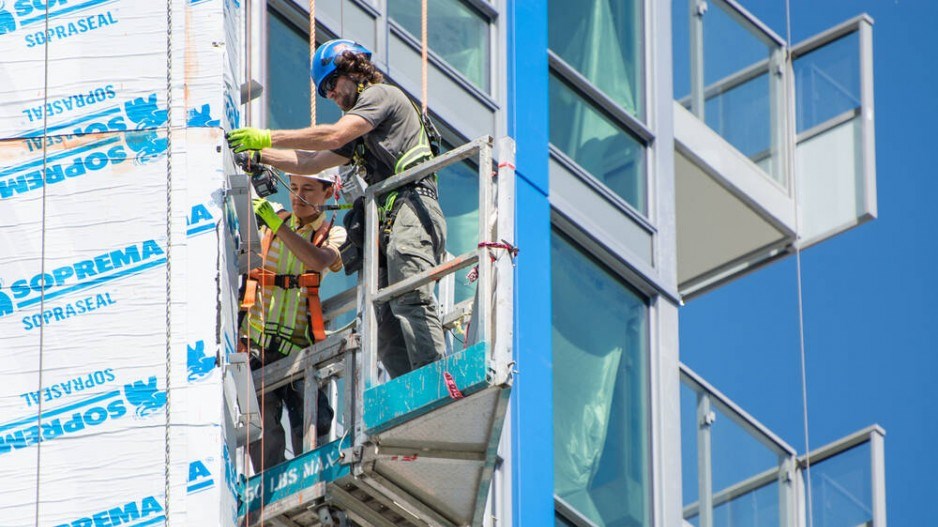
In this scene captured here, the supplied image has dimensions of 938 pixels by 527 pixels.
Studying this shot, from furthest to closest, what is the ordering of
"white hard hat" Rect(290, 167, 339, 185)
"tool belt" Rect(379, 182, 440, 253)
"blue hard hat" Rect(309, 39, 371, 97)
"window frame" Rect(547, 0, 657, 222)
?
"window frame" Rect(547, 0, 657, 222)
"white hard hat" Rect(290, 167, 339, 185)
"blue hard hat" Rect(309, 39, 371, 97)
"tool belt" Rect(379, 182, 440, 253)

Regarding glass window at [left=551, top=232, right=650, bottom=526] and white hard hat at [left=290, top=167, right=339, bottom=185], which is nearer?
white hard hat at [left=290, top=167, right=339, bottom=185]

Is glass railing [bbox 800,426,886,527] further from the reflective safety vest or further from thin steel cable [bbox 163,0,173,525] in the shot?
thin steel cable [bbox 163,0,173,525]

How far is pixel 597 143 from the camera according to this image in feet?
71.7

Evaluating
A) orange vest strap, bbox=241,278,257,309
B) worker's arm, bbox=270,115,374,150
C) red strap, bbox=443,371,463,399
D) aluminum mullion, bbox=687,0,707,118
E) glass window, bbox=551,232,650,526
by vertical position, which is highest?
aluminum mullion, bbox=687,0,707,118

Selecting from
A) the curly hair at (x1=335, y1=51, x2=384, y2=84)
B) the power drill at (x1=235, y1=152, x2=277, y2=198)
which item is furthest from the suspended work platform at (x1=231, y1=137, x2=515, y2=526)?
the curly hair at (x1=335, y1=51, x2=384, y2=84)

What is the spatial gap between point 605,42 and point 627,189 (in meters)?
1.16

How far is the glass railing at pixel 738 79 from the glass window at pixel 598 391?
2.60 m

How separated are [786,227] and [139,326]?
10138mm

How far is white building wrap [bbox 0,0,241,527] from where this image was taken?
565 inches

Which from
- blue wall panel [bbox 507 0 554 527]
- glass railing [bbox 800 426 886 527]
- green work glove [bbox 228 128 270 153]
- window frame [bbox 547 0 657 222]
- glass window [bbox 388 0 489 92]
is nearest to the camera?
green work glove [bbox 228 128 270 153]

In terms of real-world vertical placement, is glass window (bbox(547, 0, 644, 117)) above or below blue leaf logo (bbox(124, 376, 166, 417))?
above

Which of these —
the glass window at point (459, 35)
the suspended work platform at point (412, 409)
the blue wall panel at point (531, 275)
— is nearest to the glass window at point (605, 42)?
the blue wall panel at point (531, 275)

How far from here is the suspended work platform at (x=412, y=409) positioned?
49.3ft

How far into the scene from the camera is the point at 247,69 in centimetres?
1756
